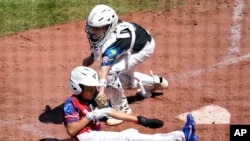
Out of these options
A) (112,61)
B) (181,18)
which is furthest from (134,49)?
(181,18)

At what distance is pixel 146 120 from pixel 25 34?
496 centimetres

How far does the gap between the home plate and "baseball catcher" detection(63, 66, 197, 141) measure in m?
1.32

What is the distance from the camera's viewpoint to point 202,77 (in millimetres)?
10328

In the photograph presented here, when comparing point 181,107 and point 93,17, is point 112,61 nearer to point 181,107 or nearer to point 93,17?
point 93,17

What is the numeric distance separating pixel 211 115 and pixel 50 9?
5030 mm

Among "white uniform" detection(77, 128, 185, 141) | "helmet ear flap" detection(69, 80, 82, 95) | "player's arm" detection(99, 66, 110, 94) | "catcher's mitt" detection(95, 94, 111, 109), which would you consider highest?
"helmet ear flap" detection(69, 80, 82, 95)

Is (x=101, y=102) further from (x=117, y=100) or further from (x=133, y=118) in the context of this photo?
(x=117, y=100)

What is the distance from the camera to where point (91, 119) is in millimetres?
7668

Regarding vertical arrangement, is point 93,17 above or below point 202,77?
above

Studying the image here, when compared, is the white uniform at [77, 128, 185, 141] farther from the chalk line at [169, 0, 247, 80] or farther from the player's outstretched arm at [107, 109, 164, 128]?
the chalk line at [169, 0, 247, 80]

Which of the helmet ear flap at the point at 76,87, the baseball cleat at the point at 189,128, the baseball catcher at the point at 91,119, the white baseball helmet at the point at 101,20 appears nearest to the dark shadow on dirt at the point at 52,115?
the white baseball helmet at the point at 101,20

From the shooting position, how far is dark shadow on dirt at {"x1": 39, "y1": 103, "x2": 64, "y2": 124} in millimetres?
9406

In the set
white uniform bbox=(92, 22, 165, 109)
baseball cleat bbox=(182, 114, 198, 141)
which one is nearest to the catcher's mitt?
white uniform bbox=(92, 22, 165, 109)

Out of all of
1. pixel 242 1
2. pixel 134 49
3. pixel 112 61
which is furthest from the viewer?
pixel 242 1
